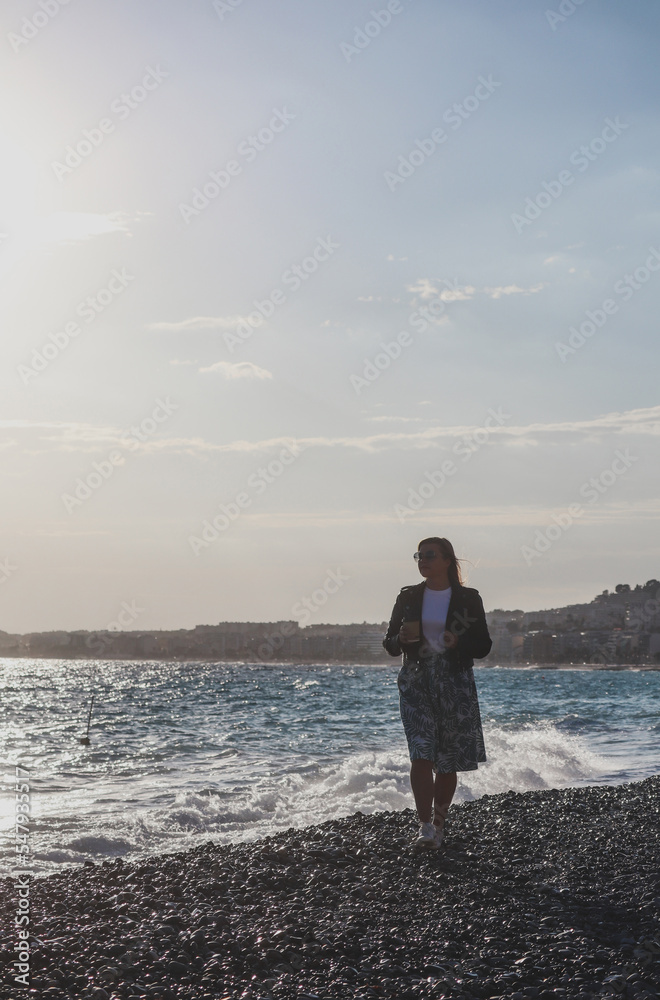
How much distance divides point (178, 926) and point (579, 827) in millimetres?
4267

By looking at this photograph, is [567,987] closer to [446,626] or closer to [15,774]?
[446,626]

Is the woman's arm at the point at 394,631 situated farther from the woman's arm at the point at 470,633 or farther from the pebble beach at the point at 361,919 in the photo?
the pebble beach at the point at 361,919

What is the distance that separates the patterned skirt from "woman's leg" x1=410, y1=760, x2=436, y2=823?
0.07m

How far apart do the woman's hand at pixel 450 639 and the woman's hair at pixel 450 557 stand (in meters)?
0.44

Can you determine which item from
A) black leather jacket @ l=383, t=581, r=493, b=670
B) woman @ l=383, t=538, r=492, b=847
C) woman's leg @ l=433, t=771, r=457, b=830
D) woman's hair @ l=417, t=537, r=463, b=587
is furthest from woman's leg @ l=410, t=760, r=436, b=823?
woman's hair @ l=417, t=537, r=463, b=587

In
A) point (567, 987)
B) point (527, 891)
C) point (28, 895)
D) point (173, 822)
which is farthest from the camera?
point (173, 822)

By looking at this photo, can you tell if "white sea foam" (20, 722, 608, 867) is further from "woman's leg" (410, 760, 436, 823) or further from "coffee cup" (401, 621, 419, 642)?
"coffee cup" (401, 621, 419, 642)

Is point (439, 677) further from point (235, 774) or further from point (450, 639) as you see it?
point (235, 774)

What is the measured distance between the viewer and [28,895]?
622cm

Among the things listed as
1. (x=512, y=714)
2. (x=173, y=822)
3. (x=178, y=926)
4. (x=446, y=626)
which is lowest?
(x=512, y=714)

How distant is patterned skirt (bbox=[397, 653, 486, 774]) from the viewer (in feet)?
23.6

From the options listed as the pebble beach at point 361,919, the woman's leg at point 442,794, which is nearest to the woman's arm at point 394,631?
the woman's leg at point 442,794

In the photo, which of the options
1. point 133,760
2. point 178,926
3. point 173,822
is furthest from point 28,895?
point 133,760

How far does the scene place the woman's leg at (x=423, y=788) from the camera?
7098 mm
